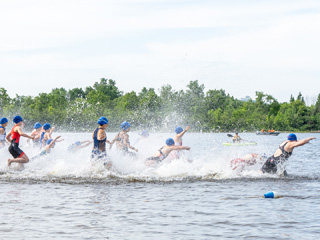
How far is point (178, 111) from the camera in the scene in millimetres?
126000

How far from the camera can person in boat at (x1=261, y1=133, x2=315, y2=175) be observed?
666 inches

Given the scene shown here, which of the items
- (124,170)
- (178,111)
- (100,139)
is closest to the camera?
(100,139)

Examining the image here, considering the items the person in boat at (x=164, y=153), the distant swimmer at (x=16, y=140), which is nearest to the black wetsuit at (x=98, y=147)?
the person in boat at (x=164, y=153)

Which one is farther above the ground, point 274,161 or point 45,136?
point 45,136

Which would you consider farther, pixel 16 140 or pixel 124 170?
pixel 124 170

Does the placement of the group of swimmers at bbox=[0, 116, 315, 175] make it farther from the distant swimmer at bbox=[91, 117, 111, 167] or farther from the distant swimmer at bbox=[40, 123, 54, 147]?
the distant swimmer at bbox=[40, 123, 54, 147]

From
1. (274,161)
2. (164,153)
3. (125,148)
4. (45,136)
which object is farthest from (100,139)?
(274,161)

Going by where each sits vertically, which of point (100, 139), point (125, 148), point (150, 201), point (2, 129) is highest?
point (2, 129)

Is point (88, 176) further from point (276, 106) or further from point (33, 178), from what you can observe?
point (276, 106)

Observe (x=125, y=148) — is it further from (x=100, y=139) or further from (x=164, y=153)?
(x=100, y=139)

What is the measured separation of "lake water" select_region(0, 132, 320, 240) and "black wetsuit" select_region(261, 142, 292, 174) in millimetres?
286

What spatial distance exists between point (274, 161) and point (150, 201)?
6.14 metres

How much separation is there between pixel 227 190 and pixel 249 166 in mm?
4000

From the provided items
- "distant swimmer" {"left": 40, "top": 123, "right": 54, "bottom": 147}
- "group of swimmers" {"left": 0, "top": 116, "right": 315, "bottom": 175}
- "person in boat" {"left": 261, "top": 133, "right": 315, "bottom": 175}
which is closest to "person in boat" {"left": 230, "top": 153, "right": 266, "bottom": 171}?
"group of swimmers" {"left": 0, "top": 116, "right": 315, "bottom": 175}
